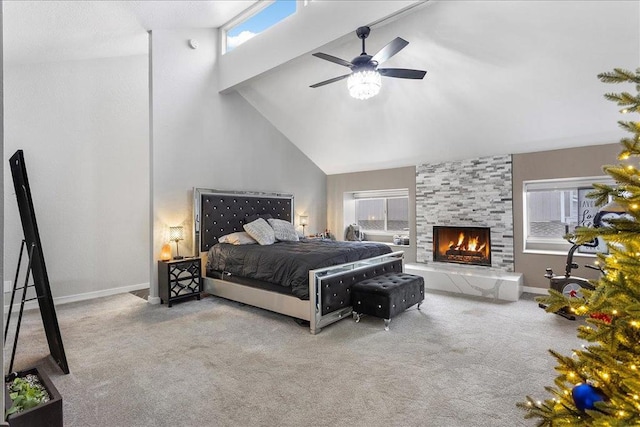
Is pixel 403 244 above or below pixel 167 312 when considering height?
above

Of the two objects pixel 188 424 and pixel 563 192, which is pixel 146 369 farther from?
pixel 563 192

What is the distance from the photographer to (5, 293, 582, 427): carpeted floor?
2.04m

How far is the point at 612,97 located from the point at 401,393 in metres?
2.03

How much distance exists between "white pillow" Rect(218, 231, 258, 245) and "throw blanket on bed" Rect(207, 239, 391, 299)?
0.43 ft

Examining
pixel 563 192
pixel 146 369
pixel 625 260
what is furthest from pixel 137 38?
pixel 563 192

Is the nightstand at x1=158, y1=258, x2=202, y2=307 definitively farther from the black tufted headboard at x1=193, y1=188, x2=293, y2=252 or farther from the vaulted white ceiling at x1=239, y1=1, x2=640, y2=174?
the vaulted white ceiling at x1=239, y1=1, x2=640, y2=174

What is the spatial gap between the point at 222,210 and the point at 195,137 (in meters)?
1.21

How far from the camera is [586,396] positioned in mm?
1197

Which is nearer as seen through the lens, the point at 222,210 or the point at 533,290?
the point at 533,290

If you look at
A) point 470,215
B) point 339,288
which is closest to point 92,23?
point 339,288

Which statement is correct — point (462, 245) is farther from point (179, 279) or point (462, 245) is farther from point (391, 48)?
point (179, 279)

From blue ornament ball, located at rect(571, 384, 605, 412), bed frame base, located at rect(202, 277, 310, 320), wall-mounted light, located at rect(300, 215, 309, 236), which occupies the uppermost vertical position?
wall-mounted light, located at rect(300, 215, 309, 236)

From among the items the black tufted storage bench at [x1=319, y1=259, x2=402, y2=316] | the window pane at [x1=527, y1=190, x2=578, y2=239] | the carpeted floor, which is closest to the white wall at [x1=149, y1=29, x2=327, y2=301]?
the carpeted floor

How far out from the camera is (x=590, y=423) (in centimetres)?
117
